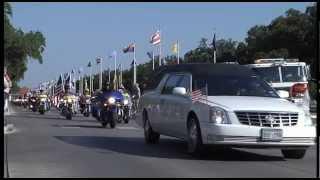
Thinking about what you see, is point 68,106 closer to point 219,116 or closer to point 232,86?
point 232,86

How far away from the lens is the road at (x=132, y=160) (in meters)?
11.2

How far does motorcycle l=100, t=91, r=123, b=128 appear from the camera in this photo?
23.2 metres

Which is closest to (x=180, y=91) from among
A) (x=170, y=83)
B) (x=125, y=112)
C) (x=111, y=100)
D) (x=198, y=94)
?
(x=198, y=94)

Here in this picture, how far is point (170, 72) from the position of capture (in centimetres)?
1605

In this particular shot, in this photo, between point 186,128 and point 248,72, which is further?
point 248,72

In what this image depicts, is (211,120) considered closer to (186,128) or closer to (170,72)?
(186,128)

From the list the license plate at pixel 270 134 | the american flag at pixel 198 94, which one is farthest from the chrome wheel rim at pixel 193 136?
the license plate at pixel 270 134

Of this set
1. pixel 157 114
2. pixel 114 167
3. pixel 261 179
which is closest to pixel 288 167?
pixel 261 179

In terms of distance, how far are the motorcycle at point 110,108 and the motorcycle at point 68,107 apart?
5.98 metres

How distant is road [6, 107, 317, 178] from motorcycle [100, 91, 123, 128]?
562 cm

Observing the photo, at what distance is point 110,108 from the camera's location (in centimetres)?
2355

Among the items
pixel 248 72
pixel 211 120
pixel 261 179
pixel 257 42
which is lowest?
pixel 261 179

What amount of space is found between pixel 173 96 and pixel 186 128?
1.17 metres

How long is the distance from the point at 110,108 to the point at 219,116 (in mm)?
11092
